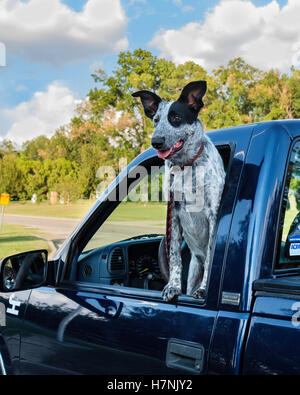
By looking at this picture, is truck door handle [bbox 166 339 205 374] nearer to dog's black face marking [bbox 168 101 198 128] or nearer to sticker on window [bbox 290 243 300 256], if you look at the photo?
sticker on window [bbox 290 243 300 256]

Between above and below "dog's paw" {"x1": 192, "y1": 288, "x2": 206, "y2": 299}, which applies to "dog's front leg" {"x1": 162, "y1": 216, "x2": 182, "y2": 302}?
above

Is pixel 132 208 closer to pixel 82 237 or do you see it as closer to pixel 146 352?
pixel 82 237

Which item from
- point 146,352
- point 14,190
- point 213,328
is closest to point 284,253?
point 213,328

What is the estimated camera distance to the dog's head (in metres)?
1.96

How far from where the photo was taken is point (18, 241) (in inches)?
661

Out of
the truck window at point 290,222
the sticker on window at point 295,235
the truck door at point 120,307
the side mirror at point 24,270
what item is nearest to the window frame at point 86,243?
the truck door at point 120,307

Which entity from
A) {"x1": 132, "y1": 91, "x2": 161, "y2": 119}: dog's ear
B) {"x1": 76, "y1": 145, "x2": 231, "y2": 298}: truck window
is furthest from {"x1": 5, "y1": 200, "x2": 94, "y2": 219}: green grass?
{"x1": 132, "y1": 91, "x2": 161, "y2": 119}: dog's ear

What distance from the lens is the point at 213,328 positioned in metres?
1.71

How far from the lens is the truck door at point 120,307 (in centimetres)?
182

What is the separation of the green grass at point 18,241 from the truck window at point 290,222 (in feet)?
39.0

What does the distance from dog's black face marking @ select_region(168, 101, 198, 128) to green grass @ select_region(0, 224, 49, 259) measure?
11738 mm

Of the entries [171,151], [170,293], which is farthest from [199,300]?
[171,151]

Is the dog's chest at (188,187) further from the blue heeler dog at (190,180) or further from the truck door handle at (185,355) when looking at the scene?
the truck door handle at (185,355)

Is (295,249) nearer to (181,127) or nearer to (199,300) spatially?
(199,300)
